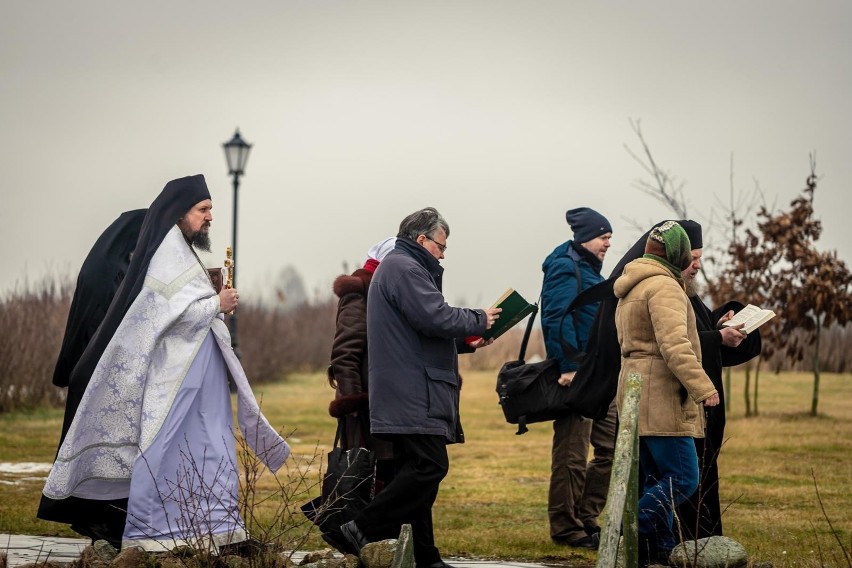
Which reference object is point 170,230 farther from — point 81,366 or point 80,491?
point 80,491

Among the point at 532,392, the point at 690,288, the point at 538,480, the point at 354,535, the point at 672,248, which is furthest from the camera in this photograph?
the point at 538,480

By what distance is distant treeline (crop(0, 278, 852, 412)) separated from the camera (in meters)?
21.1

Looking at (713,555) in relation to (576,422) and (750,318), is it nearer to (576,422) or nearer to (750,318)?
(750,318)

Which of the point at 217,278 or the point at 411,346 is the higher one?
the point at 217,278

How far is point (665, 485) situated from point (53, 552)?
3.65 meters

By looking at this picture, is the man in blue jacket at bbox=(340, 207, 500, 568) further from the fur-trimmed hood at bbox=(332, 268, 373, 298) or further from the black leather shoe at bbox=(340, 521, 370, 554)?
the fur-trimmed hood at bbox=(332, 268, 373, 298)

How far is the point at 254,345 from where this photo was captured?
31891 millimetres

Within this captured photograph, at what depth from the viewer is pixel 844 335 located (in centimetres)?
3212

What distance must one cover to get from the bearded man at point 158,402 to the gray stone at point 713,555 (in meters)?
2.32

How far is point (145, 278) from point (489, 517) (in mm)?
3997

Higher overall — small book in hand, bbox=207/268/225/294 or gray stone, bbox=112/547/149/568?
small book in hand, bbox=207/268/225/294

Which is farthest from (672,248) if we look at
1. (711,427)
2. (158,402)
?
(158,402)

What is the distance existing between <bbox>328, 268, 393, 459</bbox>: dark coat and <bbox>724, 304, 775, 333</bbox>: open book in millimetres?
2091

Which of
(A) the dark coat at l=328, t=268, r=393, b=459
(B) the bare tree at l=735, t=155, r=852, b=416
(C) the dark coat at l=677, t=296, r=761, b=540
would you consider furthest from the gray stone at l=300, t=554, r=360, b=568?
(B) the bare tree at l=735, t=155, r=852, b=416
